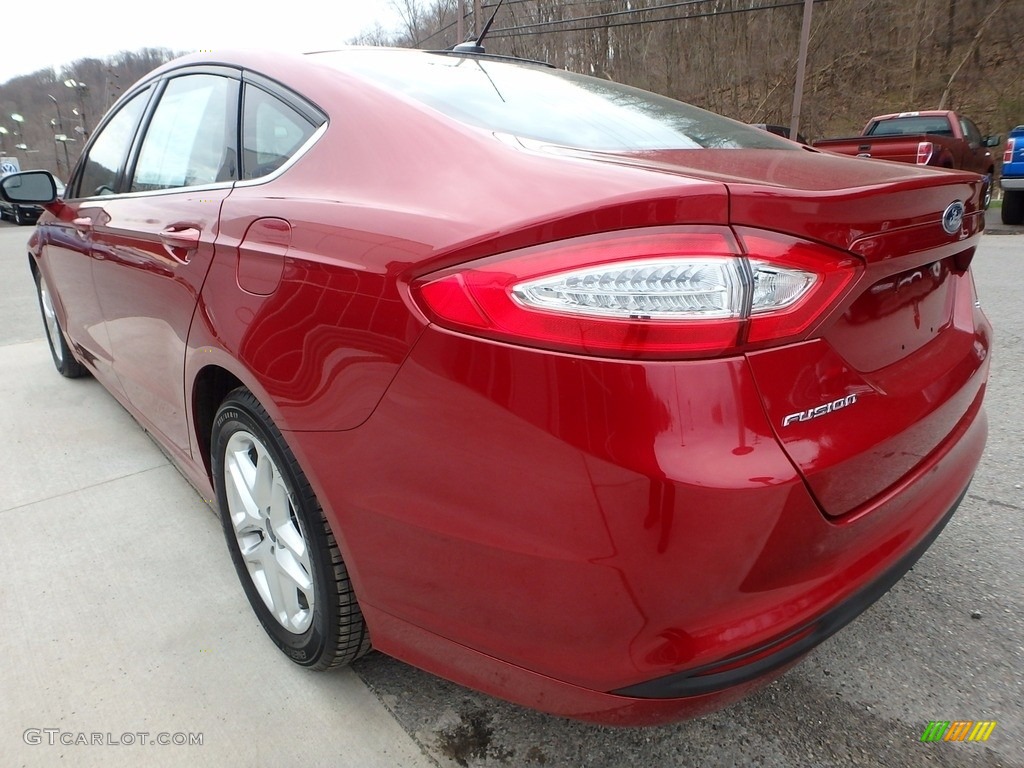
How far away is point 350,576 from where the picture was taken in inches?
59.1

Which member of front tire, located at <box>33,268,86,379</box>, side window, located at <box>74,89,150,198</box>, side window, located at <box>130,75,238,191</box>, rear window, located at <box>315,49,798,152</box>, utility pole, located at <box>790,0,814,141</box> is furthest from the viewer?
utility pole, located at <box>790,0,814,141</box>

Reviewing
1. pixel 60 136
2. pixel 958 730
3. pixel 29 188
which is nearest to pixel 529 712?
pixel 958 730

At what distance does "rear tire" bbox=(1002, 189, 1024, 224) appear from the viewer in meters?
10.5

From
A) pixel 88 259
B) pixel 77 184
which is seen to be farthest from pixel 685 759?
pixel 77 184

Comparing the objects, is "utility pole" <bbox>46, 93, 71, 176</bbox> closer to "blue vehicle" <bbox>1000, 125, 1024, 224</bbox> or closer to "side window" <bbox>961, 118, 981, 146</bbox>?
"side window" <bbox>961, 118, 981, 146</bbox>

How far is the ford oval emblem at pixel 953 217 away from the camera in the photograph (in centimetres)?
136

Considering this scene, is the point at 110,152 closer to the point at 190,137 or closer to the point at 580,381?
the point at 190,137

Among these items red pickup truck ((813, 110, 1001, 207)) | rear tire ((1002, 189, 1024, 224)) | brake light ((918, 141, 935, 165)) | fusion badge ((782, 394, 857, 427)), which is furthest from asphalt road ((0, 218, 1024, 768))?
rear tire ((1002, 189, 1024, 224))

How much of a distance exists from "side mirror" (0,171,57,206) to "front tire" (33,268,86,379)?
0.75m

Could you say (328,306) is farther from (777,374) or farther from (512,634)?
(777,374)

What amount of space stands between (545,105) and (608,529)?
115cm

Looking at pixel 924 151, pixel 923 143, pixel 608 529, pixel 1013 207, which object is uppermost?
pixel 923 143

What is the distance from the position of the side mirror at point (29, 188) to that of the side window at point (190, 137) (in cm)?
115

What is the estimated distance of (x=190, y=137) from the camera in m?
2.26
